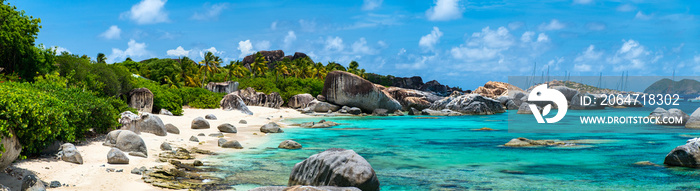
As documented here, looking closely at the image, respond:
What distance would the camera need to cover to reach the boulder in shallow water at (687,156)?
14789mm

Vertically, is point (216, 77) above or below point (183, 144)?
above

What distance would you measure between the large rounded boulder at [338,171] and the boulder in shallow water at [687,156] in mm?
10178

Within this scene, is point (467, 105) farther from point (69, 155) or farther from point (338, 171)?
point (69, 155)

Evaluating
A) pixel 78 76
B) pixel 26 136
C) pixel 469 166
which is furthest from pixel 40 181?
pixel 78 76

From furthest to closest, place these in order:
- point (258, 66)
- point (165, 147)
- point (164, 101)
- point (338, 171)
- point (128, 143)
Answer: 1. point (258, 66)
2. point (164, 101)
3. point (165, 147)
4. point (128, 143)
5. point (338, 171)

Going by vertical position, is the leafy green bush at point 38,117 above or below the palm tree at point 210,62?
below

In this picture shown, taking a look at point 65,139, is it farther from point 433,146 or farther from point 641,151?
point 641,151

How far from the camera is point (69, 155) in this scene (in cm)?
1145

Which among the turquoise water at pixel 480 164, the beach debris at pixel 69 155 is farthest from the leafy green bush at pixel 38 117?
the turquoise water at pixel 480 164

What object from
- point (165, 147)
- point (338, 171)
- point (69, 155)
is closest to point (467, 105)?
point (165, 147)

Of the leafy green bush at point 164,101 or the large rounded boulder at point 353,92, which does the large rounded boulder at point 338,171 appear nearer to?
the leafy green bush at point 164,101

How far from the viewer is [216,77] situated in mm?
76438

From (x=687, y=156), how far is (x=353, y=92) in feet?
118

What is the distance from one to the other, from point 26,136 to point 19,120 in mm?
734
